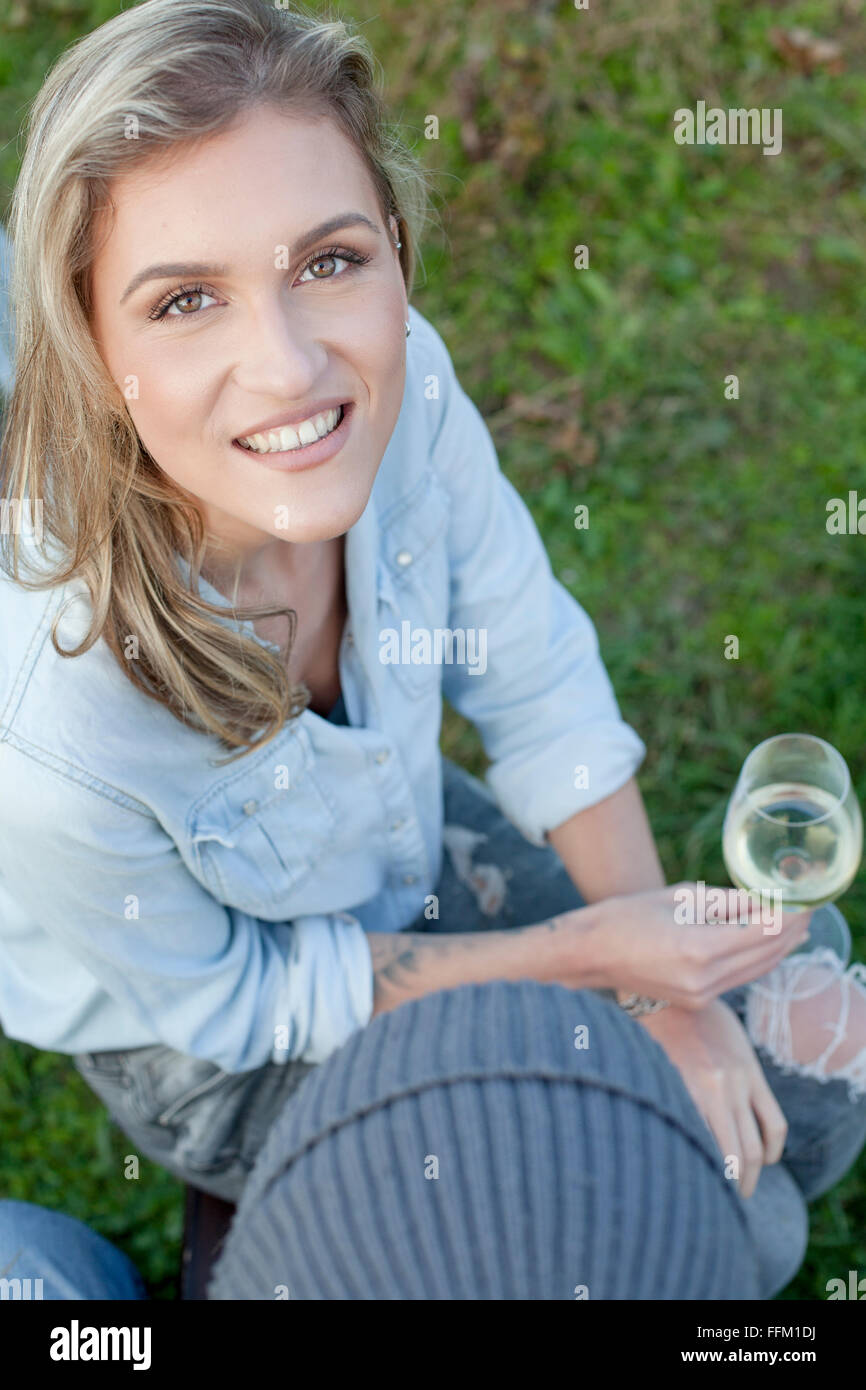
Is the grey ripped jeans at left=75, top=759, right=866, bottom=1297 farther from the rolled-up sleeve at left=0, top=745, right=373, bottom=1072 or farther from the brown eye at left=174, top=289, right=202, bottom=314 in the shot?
the brown eye at left=174, top=289, right=202, bottom=314

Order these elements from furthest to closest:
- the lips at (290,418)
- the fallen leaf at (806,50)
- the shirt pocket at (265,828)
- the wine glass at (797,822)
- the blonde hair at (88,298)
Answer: the fallen leaf at (806,50)
the wine glass at (797,822)
the shirt pocket at (265,828)
the lips at (290,418)
the blonde hair at (88,298)

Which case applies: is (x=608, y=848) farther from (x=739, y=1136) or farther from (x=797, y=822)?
(x=739, y=1136)

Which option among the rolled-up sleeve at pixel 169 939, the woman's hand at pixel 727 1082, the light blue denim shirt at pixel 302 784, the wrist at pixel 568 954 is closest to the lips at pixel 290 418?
the light blue denim shirt at pixel 302 784

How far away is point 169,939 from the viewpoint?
185 centimetres

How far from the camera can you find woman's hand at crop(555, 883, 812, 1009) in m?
2.05

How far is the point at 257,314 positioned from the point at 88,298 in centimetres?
21

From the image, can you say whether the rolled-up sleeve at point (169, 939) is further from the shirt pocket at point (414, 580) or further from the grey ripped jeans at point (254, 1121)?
the shirt pocket at point (414, 580)

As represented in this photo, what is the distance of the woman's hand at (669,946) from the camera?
2051 millimetres

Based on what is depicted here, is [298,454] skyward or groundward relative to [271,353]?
groundward

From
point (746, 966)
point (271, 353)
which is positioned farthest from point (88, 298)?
point (746, 966)

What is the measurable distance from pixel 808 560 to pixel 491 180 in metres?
1.62

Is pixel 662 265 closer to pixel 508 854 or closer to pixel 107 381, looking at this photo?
pixel 508 854

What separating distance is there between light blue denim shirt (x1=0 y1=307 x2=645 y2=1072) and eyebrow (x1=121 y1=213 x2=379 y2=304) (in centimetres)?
41
